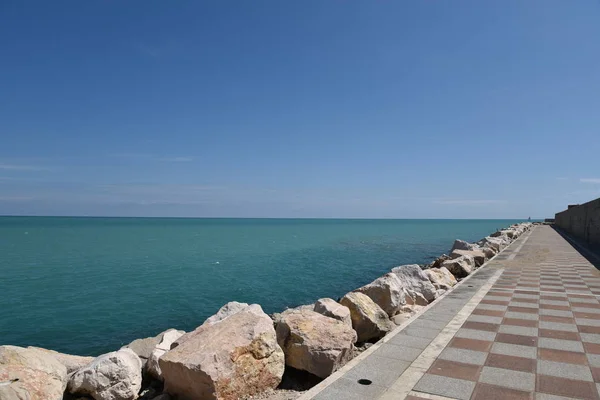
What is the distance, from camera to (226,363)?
169 inches

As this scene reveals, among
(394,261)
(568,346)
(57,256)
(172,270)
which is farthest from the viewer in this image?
(57,256)

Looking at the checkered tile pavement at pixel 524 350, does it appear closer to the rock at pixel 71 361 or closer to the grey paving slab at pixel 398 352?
the grey paving slab at pixel 398 352

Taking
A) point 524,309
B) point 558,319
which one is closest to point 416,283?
point 524,309

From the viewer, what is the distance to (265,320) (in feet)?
17.0

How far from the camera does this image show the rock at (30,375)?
4180 mm

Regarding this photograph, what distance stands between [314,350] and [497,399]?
6.82ft

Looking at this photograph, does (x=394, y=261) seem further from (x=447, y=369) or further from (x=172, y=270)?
(x=447, y=369)

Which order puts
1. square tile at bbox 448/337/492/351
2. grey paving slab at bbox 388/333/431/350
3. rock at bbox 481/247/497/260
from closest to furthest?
square tile at bbox 448/337/492/351
grey paving slab at bbox 388/333/431/350
rock at bbox 481/247/497/260

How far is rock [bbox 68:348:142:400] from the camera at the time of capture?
4.84 m

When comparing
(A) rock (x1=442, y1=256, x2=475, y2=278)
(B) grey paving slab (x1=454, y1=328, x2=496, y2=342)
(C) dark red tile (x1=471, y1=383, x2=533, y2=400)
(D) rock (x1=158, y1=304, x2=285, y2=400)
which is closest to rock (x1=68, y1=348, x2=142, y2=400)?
(D) rock (x1=158, y1=304, x2=285, y2=400)

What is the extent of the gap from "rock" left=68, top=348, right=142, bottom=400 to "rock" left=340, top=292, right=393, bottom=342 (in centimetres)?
338

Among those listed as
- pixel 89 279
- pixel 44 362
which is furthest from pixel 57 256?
pixel 44 362

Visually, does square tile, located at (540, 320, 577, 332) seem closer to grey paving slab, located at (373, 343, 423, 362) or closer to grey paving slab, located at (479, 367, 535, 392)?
grey paving slab, located at (479, 367, 535, 392)

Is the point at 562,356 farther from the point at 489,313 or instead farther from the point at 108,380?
the point at 108,380
